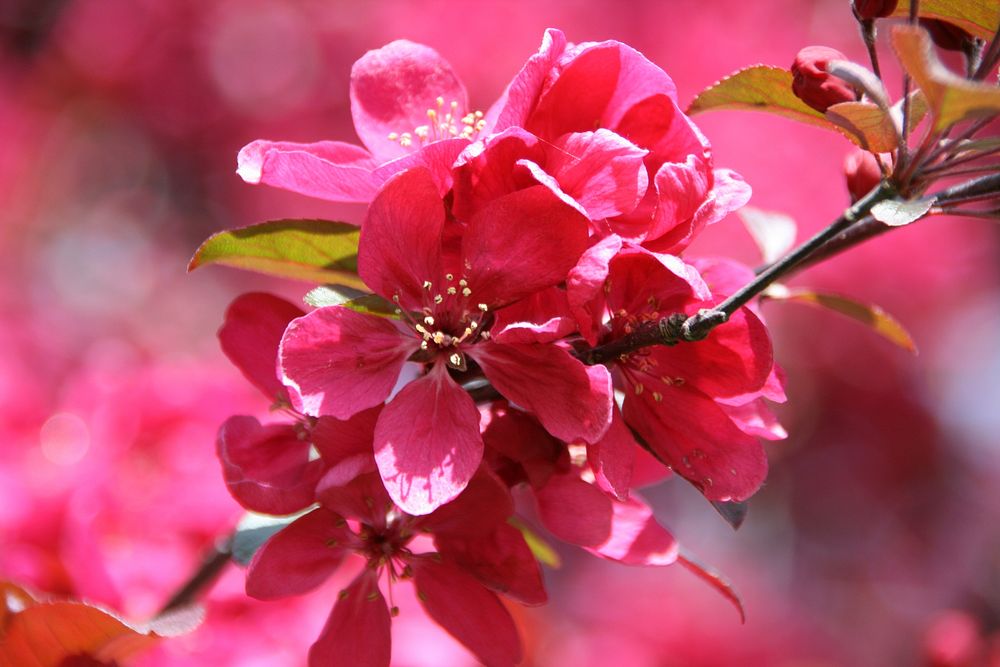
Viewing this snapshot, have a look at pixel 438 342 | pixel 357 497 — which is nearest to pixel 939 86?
pixel 438 342

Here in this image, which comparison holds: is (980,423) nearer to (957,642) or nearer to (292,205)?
(957,642)

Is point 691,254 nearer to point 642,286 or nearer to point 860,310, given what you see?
point 860,310

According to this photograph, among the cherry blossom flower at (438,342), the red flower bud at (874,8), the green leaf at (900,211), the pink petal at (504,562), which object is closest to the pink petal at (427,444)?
the cherry blossom flower at (438,342)

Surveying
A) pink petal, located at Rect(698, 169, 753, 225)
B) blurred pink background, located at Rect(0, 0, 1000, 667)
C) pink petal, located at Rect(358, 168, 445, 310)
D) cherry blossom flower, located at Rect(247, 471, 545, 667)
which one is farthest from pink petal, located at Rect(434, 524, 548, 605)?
blurred pink background, located at Rect(0, 0, 1000, 667)

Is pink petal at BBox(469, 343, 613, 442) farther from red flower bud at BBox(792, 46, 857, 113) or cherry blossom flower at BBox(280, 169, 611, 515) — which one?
red flower bud at BBox(792, 46, 857, 113)

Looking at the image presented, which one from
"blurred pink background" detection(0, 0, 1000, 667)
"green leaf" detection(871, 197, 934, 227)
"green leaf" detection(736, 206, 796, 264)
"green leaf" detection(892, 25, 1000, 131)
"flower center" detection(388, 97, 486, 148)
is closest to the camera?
"green leaf" detection(892, 25, 1000, 131)

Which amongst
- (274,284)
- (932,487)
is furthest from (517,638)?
(932,487)
